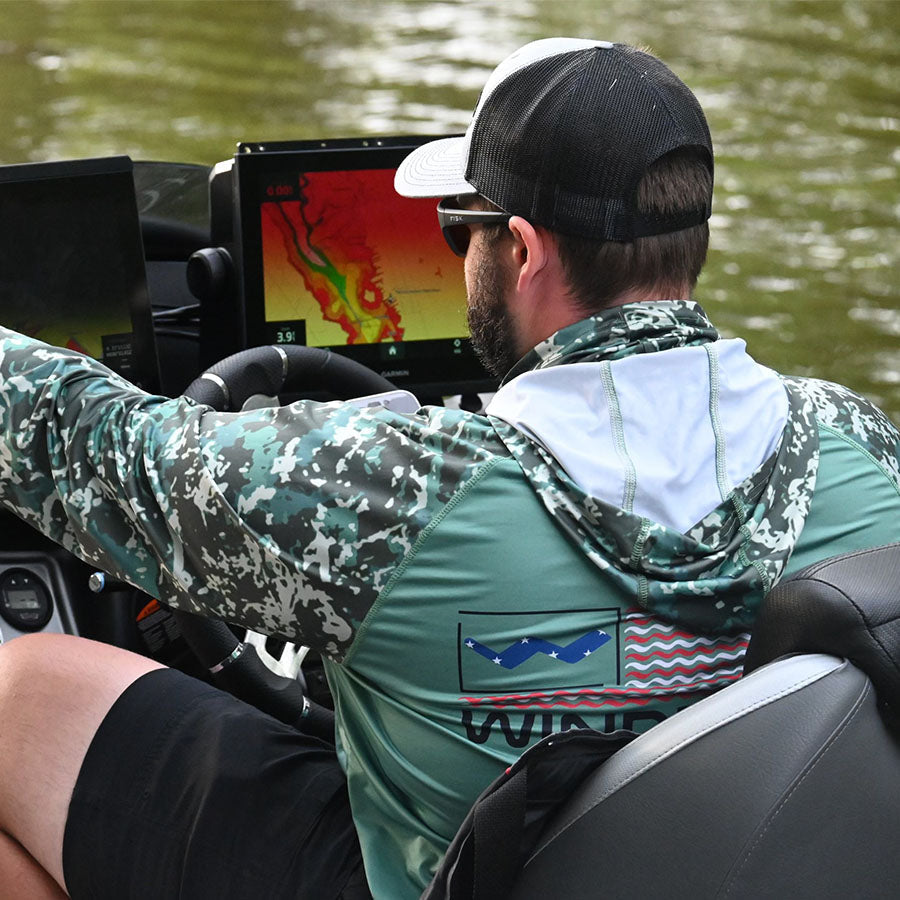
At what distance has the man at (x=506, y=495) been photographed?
119 cm

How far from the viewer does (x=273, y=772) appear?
1.46 meters

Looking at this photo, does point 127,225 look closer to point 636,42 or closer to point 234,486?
point 234,486

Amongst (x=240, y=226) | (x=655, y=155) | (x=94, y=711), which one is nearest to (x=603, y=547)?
(x=655, y=155)

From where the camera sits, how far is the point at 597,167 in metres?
1.26

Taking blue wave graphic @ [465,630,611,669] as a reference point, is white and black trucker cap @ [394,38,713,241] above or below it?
above

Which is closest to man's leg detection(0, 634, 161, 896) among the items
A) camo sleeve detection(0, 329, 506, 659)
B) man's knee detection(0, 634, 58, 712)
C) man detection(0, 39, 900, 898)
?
man's knee detection(0, 634, 58, 712)

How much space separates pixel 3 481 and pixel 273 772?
0.40 meters

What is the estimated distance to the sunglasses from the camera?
1.33 metres

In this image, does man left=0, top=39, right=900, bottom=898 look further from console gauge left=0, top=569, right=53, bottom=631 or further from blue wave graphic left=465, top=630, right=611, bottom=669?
console gauge left=0, top=569, right=53, bottom=631

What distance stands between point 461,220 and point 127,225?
72cm

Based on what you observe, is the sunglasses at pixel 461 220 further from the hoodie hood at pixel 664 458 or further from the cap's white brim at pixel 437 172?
the hoodie hood at pixel 664 458

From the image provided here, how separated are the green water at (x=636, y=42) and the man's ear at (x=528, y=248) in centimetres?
355

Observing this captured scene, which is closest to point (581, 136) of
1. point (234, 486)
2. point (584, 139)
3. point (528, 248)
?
point (584, 139)

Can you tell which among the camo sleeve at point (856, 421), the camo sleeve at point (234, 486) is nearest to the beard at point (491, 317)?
the camo sleeve at point (234, 486)
